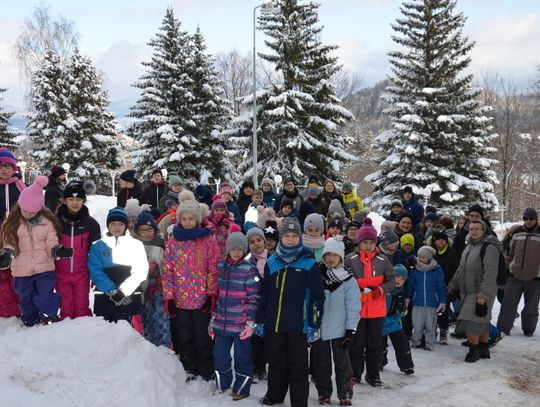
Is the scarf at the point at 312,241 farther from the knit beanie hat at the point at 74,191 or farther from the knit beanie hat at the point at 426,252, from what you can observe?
the knit beanie hat at the point at 74,191

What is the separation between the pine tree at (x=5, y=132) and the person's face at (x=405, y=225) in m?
26.3

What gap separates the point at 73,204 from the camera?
516 centimetres

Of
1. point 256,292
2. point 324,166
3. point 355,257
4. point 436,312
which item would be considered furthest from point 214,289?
point 324,166

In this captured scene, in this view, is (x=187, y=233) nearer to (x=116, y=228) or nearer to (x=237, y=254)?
(x=237, y=254)

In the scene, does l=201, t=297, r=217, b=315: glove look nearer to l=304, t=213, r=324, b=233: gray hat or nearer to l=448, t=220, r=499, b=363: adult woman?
l=304, t=213, r=324, b=233: gray hat

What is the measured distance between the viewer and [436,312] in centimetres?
677

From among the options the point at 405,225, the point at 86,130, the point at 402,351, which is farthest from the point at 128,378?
the point at 86,130

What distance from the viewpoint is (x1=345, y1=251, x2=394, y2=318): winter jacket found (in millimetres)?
5383

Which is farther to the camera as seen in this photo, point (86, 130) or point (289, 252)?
point (86, 130)

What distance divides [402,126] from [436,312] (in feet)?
59.1

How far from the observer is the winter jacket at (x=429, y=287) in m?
6.78

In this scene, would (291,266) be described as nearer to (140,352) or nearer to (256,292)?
(256,292)

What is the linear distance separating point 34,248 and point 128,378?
1872 mm

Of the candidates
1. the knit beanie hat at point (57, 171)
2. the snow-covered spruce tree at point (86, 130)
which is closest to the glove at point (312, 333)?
the knit beanie hat at point (57, 171)
